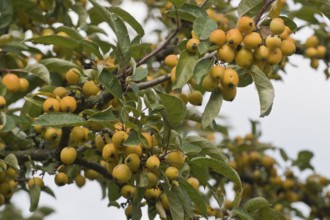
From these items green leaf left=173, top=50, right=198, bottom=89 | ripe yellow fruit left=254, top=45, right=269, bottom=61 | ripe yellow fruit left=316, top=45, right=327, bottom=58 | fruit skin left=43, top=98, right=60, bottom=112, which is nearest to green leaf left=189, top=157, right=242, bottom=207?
green leaf left=173, top=50, right=198, bottom=89

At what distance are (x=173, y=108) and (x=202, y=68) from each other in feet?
0.53

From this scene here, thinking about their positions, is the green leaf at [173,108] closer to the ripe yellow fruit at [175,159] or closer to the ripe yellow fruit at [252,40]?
the ripe yellow fruit at [175,159]

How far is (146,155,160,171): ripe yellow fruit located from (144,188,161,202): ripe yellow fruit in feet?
0.98

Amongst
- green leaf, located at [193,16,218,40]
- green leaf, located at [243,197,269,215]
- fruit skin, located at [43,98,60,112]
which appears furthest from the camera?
green leaf, located at [243,197,269,215]

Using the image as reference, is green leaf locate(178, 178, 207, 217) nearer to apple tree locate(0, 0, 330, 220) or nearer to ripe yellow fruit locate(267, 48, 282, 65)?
apple tree locate(0, 0, 330, 220)

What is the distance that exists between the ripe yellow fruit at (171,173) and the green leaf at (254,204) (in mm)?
503

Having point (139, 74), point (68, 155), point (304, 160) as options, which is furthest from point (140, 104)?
point (304, 160)

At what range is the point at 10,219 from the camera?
560cm

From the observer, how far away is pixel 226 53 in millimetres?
1922

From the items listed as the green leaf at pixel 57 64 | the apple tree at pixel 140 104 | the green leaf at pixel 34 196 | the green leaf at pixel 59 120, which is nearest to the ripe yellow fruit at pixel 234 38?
the apple tree at pixel 140 104

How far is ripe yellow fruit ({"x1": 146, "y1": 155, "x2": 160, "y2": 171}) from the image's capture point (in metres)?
1.96

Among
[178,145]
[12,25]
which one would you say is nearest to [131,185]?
[178,145]

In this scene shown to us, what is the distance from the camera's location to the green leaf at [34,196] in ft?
8.00

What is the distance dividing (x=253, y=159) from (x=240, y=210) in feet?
6.55
